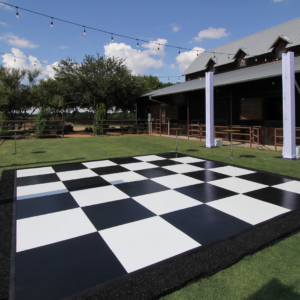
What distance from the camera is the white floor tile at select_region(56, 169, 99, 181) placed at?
3768 millimetres

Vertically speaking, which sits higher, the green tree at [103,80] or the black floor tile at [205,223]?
the green tree at [103,80]

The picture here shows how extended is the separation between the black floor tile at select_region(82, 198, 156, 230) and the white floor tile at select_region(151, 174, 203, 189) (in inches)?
32.4

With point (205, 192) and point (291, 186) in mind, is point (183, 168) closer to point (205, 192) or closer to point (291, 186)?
point (205, 192)

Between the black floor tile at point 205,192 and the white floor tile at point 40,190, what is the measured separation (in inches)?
64.8

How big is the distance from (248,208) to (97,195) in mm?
1783

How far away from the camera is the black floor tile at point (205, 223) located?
1.89 m

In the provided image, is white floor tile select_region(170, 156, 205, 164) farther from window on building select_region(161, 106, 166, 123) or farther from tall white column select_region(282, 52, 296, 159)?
window on building select_region(161, 106, 166, 123)

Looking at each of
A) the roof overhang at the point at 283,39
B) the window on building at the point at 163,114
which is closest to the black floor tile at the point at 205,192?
the roof overhang at the point at 283,39

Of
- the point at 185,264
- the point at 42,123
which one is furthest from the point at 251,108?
the point at 42,123

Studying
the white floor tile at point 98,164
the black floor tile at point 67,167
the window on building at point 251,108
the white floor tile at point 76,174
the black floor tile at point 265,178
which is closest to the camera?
the black floor tile at point 265,178

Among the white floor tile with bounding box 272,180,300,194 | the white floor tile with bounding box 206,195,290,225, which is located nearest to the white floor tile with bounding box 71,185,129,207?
the white floor tile with bounding box 206,195,290,225

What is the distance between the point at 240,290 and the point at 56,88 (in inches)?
773

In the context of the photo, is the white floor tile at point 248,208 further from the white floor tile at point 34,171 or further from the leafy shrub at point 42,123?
the leafy shrub at point 42,123

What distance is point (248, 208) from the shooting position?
95.7 inches
